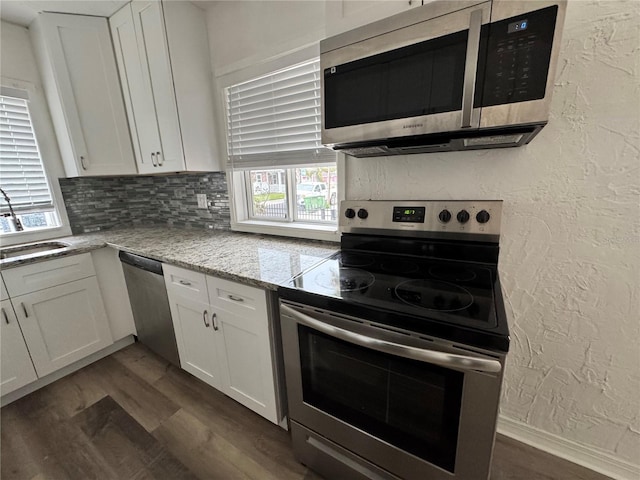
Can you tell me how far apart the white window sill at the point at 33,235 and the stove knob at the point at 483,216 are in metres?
3.05

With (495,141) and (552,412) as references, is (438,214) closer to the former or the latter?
(495,141)

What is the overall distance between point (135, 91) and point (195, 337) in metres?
1.82

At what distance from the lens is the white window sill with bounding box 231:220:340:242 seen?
65.0 inches

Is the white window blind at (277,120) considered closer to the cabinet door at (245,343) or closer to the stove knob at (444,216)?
the stove knob at (444,216)

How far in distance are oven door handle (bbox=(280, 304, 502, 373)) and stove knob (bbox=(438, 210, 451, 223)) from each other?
652 mm

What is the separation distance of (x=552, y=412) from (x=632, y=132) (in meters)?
1.23

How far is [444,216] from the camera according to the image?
121cm

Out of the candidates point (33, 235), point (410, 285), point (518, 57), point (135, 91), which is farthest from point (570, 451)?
point (33, 235)

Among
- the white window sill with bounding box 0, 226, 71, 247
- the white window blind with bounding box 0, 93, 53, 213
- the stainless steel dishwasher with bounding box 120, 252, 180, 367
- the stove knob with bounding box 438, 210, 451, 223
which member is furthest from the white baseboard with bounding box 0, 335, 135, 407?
the stove knob with bounding box 438, 210, 451, 223

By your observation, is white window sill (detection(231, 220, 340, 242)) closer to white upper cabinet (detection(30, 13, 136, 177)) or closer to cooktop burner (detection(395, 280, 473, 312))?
cooktop burner (detection(395, 280, 473, 312))

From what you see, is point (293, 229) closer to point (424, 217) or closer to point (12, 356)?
point (424, 217)

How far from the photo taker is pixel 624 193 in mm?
972

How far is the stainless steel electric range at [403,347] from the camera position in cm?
76

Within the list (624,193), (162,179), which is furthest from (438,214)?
(162,179)
